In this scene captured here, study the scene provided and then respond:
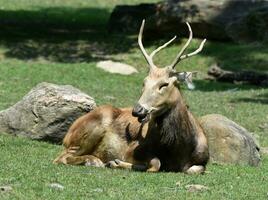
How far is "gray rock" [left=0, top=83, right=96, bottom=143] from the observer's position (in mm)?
12047

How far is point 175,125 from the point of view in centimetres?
995

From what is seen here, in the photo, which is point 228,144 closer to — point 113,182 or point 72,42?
point 113,182

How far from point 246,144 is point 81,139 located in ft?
7.48

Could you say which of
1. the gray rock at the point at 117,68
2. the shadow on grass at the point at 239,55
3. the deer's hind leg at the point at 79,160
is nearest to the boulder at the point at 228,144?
the deer's hind leg at the point at 79,160

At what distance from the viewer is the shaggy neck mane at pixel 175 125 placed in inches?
390

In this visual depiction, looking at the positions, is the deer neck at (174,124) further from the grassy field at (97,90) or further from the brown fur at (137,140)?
the grassy field at (97,90)

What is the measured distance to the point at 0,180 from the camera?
28.6 feet

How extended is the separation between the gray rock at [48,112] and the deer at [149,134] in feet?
3.95

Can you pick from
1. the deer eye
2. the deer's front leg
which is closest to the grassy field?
the deer's front leg

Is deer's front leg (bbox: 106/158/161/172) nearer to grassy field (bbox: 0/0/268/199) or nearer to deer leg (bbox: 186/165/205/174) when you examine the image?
grassy field (bbox: 0/0/268/199)

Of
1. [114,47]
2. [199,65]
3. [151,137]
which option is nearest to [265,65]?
[199,65]

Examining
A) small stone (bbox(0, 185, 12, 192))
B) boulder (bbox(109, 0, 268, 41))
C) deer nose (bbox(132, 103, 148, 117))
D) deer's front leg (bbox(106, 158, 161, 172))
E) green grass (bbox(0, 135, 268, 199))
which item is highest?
deer nose (bbox(132, 103, 148, 117))

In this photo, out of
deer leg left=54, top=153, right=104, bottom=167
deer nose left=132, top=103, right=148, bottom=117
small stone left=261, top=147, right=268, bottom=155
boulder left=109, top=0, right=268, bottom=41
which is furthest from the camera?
boulder left=109, top=0, right=268, bottom=41

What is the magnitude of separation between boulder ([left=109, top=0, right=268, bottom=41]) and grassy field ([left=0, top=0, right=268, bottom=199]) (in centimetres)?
43
